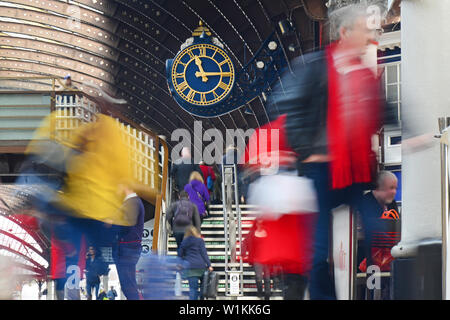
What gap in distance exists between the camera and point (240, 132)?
1180 inches

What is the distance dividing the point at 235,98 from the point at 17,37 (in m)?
16.5

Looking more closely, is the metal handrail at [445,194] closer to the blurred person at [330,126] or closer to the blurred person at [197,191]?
Result: the blurred person at [330,126]

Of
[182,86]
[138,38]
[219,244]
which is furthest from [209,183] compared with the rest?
[138,38]

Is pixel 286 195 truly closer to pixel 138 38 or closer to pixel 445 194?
pixel 445 194

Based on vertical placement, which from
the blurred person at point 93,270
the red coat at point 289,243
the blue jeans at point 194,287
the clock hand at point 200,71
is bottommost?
the blue jeans at point 194,287

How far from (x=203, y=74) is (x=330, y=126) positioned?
503 inches

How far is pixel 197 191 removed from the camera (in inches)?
554

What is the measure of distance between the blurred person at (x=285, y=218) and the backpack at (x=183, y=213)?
24.0ft

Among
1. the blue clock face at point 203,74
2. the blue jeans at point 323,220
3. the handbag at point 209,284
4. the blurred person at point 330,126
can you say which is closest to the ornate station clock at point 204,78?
the blue clock face at point 203,74

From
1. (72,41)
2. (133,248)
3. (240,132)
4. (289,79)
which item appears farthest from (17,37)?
(289,79)

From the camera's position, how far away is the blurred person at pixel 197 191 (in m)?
14.0

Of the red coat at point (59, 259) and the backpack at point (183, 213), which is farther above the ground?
the backpack at point (183, 213)

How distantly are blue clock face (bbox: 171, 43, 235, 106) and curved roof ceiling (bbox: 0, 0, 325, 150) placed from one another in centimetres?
161
